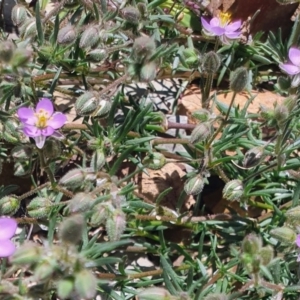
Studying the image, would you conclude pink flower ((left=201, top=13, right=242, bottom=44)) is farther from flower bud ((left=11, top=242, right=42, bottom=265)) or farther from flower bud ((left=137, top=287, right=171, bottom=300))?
flower bud ((left=11, top=242, right=42, bottom=265))

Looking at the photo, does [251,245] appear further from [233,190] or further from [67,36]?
[67,36]

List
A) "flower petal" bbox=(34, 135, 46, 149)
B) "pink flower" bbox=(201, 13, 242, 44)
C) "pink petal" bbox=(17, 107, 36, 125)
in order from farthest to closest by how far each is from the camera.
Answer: "pink flower" bbox=(201, 13, 242, 44) < "pink petal" bbox=(17, 107, 36, 125) < "flower petal" bbox=(34, 135, 46, 149)

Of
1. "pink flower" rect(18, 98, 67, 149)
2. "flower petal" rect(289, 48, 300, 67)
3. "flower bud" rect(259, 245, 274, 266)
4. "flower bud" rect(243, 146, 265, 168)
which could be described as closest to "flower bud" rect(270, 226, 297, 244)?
"flower bud" rect(259, 245, 274, 266)

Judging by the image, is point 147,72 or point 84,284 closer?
point 84,284

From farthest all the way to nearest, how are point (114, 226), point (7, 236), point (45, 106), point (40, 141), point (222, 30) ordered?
point (222, 30) < point (45, 106) < point (40, 141) < point (114, 226) < point (7, 236)

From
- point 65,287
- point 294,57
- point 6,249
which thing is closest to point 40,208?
point 6,249

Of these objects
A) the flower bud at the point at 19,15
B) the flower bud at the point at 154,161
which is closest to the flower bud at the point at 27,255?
the flower bud at the point at 154,161
